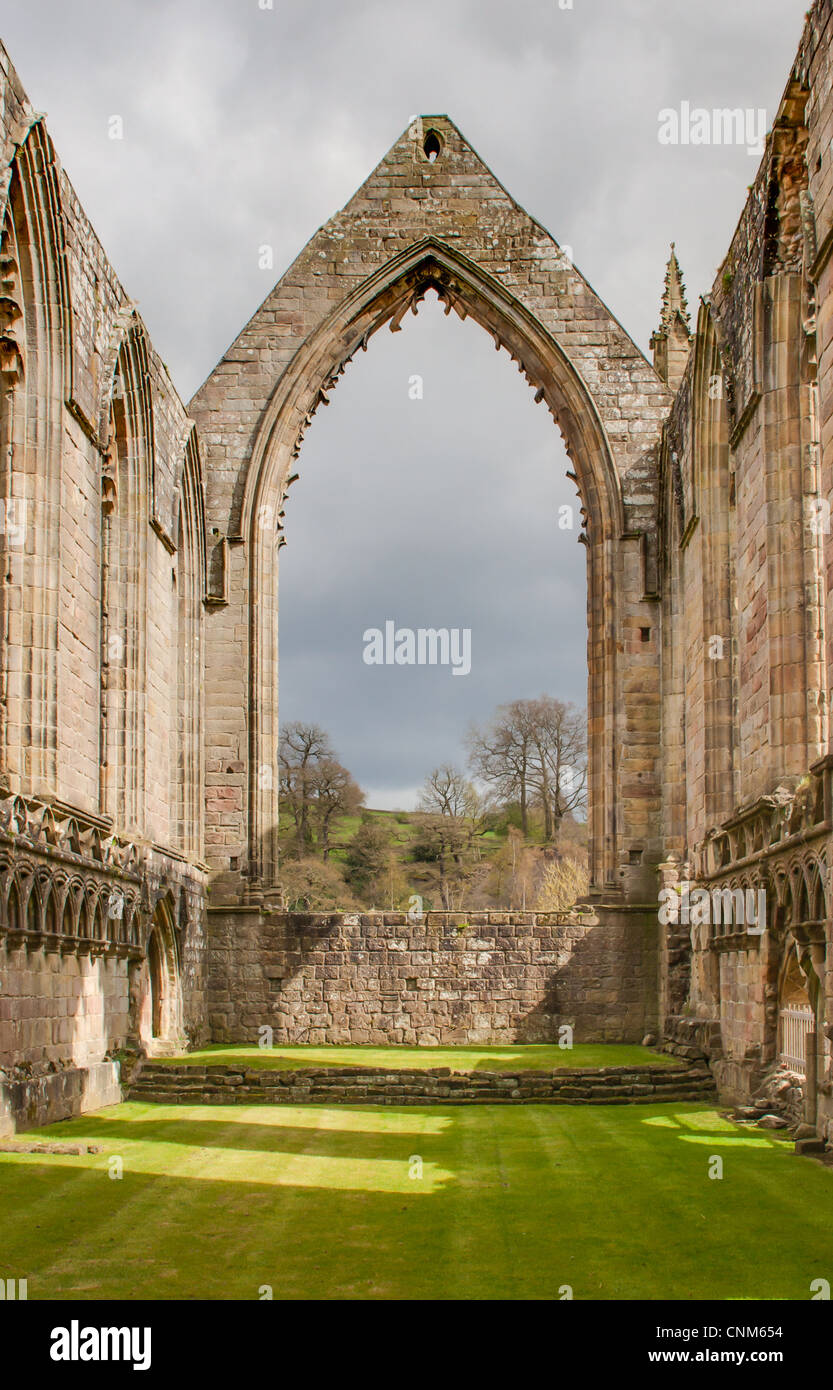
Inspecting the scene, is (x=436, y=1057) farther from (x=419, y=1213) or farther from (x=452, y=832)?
(x=452, y=832)

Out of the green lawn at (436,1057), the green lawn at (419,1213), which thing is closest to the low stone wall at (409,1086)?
the green lawn at (436,1057)

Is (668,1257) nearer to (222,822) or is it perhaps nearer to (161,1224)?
(161,1224)

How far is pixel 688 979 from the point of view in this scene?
15836 millimetres

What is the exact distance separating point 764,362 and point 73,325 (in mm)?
5804

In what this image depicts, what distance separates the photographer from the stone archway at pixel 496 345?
688 inches

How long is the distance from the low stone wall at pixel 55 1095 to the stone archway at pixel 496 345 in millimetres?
5768

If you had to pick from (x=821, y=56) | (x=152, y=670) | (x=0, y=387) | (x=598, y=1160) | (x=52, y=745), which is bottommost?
(x=598, y=1160)

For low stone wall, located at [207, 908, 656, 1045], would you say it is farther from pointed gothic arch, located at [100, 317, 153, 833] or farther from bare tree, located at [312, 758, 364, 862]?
bare tree, located at [312, 758, 364, 862]

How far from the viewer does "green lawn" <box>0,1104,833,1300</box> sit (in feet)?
17.6

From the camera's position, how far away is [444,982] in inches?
657

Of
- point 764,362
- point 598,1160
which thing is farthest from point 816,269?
point 598,1160

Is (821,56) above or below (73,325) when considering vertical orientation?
above

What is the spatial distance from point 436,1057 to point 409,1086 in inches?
93.3

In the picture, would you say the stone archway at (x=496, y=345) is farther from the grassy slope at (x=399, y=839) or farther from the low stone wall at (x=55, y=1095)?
the grassy slope at (x=399, y=839)
